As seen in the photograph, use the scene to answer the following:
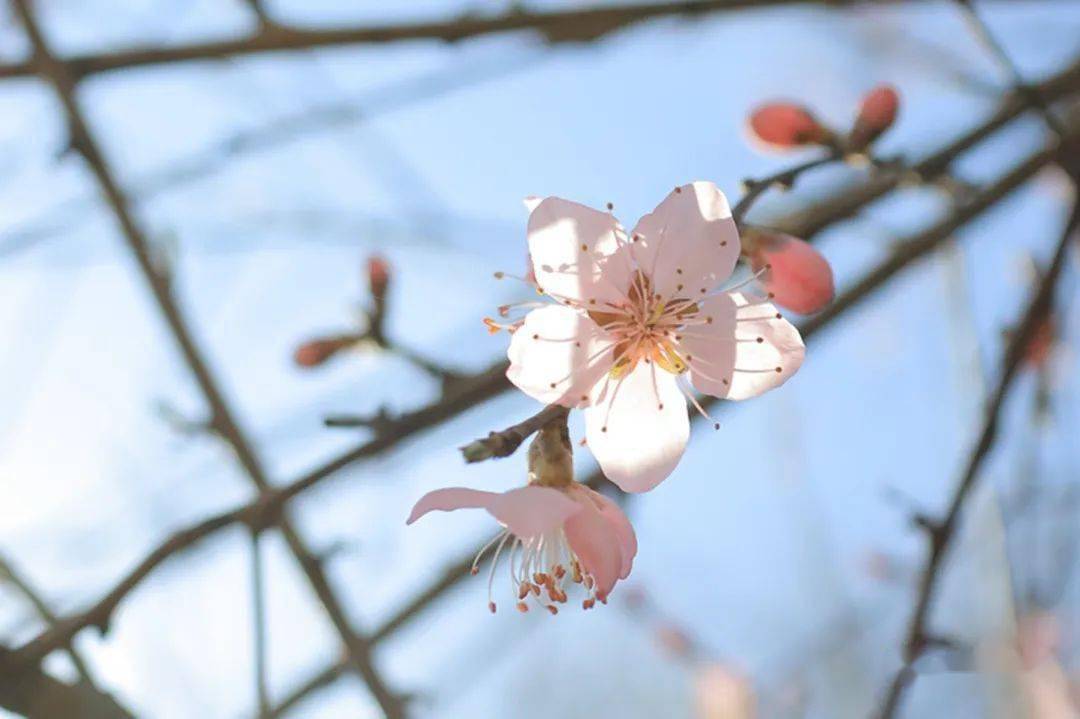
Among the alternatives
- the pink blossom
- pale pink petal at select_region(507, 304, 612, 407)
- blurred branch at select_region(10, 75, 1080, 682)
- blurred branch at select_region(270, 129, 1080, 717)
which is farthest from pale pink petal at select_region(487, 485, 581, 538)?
blurred branch at select_region(270, 129, 1080, 717)

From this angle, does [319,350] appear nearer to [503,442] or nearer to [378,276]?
[378,276]

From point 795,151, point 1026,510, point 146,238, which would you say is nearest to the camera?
point 795,151

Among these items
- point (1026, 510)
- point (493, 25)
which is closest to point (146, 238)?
point (493, 25)

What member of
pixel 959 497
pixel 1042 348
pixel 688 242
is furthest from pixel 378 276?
pixel 1042 348

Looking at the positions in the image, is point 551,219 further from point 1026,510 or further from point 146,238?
point 1026,510

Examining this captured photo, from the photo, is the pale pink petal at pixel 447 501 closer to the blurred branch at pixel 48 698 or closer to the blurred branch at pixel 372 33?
the blurred branch at pixel 48 698

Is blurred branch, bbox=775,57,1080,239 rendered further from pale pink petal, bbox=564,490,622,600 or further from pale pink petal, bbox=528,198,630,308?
pale pink petal, bbox=564,490,622,600
